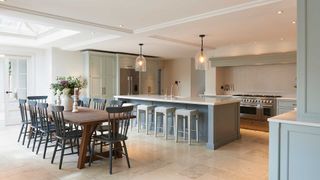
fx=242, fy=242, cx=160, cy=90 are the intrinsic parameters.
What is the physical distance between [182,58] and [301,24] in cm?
756

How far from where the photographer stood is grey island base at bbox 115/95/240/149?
469 centimetres

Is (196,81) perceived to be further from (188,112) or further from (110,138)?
(110,138)

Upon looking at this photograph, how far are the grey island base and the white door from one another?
4264 mm

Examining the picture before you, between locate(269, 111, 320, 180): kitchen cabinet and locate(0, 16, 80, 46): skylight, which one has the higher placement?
locate(0, 16, 80, 46): skylight

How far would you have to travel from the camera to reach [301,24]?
8.04 ft

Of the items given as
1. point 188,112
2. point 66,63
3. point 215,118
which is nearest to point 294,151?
point 215,118

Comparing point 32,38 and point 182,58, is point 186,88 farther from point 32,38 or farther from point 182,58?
point 32,38

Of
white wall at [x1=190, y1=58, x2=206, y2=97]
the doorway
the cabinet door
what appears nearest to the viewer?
the cabinet door

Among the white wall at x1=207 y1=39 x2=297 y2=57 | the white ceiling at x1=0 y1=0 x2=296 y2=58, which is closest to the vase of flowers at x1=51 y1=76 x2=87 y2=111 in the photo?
the white ceiling at x1=0 y1=0 x2=296 y2=58

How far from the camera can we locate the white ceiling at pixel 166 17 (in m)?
3.51

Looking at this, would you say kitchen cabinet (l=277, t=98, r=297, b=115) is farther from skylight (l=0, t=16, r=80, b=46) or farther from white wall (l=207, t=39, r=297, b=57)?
skylight (l=0, t=16, r=80, b=46)

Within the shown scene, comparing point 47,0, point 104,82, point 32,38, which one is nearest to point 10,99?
point 32,38

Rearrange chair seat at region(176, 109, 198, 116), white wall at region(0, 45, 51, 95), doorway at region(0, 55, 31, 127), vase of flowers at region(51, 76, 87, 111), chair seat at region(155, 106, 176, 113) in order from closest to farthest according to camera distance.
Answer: vase of flowers at region(51, 76, 87, 111) → chair seat at region(176, 109, 198, 116) → chair seat at region(155, 106, 176, 113) → doorway at region(0, 55, 31, 127) → white wall at region(0, 45, 51, 95)

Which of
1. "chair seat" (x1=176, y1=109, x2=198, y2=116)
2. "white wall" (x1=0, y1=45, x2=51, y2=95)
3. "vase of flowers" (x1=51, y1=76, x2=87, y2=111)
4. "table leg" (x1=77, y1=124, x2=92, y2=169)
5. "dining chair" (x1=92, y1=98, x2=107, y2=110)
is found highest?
"white wall" (x1=0, y1=45, x2=51, y2=95)
